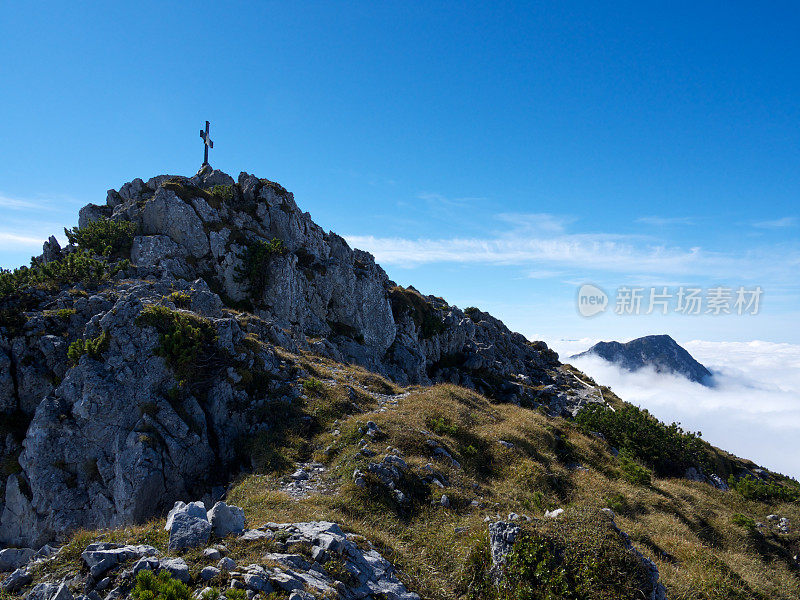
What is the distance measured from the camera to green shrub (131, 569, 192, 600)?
23.7ft

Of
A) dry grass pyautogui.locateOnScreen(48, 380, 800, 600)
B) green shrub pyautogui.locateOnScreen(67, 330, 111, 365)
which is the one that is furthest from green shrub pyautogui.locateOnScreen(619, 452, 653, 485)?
green shrub pyautogui.locateOnScreen(67, 330, 111, 365)

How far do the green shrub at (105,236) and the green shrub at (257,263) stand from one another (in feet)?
40.7

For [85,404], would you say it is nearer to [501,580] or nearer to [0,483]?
[0,483]

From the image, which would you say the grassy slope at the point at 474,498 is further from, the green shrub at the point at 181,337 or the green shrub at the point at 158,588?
the green shrub at the point at 181,337

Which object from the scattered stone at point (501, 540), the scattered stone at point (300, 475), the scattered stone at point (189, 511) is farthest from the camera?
the scattered stone at point (300, 475)

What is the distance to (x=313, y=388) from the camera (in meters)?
25.4

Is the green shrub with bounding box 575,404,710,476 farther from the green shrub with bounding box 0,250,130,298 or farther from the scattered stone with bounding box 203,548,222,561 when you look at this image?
the green shrub with bounding box 0,250,130,298

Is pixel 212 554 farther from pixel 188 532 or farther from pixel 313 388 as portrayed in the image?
pixel 313 388

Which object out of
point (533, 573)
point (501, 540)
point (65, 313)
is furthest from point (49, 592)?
point (65, 313)

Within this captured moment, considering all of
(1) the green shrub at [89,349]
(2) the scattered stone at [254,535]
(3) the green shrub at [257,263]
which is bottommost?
(2) the scattered stone at [254,535]

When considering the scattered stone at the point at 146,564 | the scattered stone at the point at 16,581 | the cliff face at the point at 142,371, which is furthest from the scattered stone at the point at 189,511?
the cliff face at the point at 142,371

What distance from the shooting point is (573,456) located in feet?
83.6

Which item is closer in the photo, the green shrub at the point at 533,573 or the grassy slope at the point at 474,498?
the green shrub at the point at 533,573

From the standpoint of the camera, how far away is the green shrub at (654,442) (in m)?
30.6
